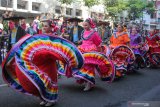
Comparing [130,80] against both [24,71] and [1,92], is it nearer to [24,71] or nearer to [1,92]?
[1,92]

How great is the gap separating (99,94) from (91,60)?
2.67 feet

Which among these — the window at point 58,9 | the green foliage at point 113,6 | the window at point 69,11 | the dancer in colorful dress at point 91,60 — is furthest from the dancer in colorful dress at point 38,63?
the green foliage at point 113,6

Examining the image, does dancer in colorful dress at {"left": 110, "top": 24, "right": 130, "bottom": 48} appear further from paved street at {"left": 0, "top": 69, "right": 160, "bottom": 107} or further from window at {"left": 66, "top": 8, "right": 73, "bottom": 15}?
window at {"left": 66, "top": 8, "right": 73, "bottom": 15}

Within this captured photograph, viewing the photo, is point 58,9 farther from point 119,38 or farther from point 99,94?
point 99,94

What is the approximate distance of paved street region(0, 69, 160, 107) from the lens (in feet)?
23.1

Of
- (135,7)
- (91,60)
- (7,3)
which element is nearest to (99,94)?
(91,60)

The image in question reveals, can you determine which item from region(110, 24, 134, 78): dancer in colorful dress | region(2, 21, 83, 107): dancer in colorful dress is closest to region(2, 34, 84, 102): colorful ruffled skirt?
region(2, 21, 83, 107): dancer in colorful dress

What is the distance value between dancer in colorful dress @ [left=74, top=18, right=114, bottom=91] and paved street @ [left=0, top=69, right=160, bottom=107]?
29 cm

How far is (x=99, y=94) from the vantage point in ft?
26.9

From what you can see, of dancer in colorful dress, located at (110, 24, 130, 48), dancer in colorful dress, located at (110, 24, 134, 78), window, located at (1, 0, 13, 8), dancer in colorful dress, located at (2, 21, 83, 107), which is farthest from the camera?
window, located at (1, 0, 13, 8)

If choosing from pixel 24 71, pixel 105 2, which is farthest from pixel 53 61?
pixel 105 2

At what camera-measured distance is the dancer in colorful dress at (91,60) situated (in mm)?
8414

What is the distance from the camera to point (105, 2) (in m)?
38.4

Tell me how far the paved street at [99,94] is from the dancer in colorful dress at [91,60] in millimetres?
291
